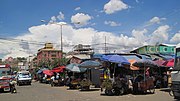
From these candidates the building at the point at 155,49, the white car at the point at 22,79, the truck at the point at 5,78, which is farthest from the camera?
the building at the point at 155,49

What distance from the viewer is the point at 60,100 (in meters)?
17.6

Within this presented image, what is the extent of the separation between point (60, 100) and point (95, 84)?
52.7 feet

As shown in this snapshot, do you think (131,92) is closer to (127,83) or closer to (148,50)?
(127,83)

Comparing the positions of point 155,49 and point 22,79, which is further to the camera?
point 155,49

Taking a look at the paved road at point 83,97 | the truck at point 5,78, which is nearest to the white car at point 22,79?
the truck at point 5,78

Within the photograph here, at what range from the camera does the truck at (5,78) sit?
27.6 meters

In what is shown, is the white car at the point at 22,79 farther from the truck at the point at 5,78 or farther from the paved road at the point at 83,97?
the paved road at the point at 83,97

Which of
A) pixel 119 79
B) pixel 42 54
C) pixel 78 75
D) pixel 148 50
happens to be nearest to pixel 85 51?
pixel 42 54

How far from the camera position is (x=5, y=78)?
27.7 m

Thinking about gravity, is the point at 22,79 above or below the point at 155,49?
below

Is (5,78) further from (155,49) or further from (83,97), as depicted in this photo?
(155,49)

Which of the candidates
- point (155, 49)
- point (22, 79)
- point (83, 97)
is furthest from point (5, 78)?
point (155, 49)

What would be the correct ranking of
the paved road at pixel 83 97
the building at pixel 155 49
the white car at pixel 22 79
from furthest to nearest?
the building at pixel 155 49, the white car at pixel 22 79, the paved road at pixel 83 97

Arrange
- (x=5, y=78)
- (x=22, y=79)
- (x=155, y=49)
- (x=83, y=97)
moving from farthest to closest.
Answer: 1. (x=155, y=49)
2. (x=22, y=79)
3. (x=5, y=78)
4. (x=83, y=97)
